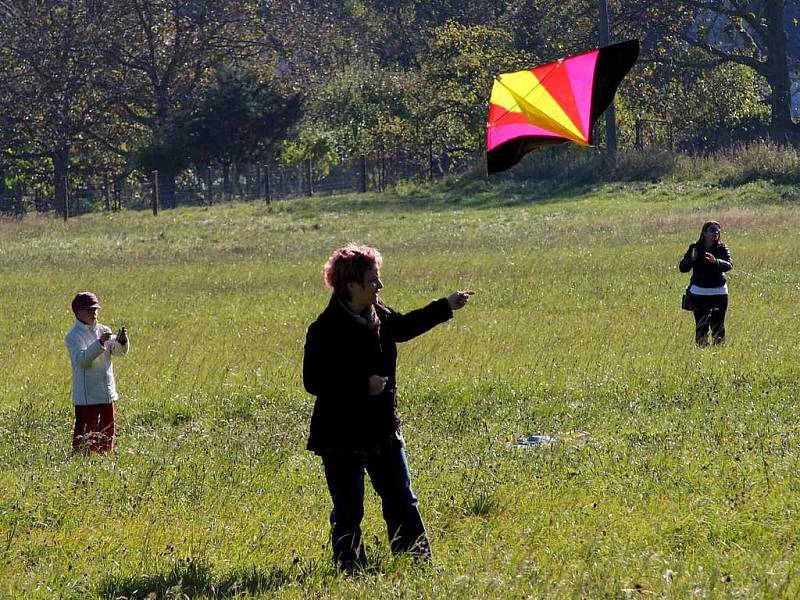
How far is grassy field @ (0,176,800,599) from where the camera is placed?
6.64 metres

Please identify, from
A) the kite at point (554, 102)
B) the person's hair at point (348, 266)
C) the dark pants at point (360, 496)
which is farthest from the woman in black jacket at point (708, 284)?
the person's hair at point (348, 266)

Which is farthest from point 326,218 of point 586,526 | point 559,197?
point 586,526

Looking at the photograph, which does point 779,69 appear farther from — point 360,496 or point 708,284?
point 360,496

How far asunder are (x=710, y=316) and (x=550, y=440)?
5.08 m

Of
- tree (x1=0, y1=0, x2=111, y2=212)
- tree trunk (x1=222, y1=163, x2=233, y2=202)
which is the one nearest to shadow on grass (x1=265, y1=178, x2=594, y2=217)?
tree trunk (x1=222, y1=163, x2=233, y2=202)

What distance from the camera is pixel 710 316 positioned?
46.9ft

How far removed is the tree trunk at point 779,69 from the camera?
51.6m

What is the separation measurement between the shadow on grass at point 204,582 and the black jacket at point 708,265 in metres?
8.02

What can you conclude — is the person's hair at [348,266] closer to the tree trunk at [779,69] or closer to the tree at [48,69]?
the tree trunk at [779,69]

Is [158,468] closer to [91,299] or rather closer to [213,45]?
[91,299]

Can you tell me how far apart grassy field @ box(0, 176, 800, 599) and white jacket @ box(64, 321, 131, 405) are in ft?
1.46

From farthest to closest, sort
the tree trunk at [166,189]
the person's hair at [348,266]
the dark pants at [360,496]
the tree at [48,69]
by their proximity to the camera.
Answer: the tree at [48,69]
the tree trunk at [166,189]
the dark pants at [360,496]
the person's hair at [348,266]

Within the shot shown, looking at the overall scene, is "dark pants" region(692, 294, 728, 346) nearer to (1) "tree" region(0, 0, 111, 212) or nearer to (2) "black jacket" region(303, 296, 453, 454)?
(2) "black jacket" region(303, 296, 453, 454)

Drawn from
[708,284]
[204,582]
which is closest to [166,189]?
[708,284]
